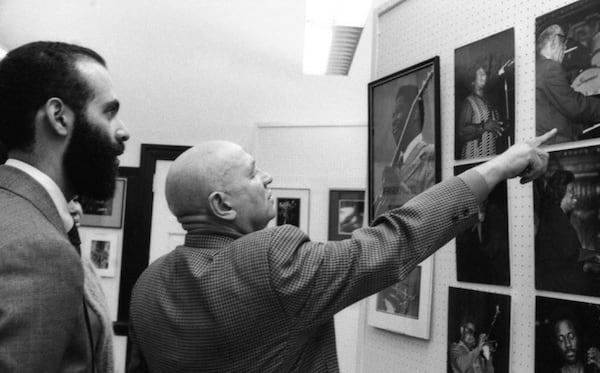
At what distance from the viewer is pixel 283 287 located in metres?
1.32

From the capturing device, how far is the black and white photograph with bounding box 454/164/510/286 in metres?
1.62

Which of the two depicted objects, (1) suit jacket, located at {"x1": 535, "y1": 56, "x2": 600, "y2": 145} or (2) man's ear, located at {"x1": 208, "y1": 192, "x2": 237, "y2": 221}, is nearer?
(1) suit jacket, located at {"x1": 535, "y1": 56, "x2": 600, "y2": 145}

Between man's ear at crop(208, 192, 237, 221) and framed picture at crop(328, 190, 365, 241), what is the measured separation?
285 cm

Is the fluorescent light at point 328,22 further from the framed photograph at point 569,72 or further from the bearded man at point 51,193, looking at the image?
the bearded man at point 51,193

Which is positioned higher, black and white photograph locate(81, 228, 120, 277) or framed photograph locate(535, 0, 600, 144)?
framed photograph locate(535, 0, 600, 144)

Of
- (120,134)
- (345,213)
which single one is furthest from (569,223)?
(345,213)

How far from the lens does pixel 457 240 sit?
1.80m

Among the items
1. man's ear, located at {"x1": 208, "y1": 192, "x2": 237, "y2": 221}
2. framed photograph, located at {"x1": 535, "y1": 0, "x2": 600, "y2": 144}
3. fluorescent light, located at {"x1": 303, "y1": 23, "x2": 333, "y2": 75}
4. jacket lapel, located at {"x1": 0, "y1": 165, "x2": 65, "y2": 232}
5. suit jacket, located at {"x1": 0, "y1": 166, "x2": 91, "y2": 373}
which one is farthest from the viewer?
fluorescent light, located at {"x1": 303, "y1": 23, "x2": 333, "y2": 75}

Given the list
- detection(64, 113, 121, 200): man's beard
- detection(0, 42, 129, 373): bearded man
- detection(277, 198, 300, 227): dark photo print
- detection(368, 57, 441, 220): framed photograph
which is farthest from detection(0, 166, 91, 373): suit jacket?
detection(277, 198, 300, 227): dark photo print

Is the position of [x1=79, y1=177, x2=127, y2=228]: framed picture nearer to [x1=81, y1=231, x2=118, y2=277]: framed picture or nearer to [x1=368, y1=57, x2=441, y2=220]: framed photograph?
[x1=81, y1=231, x2=118, y2=277]: framed picture

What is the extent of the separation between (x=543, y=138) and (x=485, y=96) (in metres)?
0.29

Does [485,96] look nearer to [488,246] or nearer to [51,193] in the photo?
[488,246]

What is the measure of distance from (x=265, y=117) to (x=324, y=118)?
495 mm

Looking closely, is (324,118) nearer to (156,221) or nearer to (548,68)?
(156,221)
